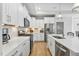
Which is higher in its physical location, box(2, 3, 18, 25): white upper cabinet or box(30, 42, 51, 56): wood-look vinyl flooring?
box(2, 3, 18, 25): white upper cabinet

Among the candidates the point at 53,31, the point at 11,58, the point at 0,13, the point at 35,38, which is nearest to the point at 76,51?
the point at 11,58

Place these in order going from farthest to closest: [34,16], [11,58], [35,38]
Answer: [35,38], [34,16], [11,58]

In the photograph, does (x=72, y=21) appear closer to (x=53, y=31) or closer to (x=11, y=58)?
(x=53, y=31)

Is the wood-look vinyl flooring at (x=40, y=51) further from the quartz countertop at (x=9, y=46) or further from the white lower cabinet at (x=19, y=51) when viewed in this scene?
the quartz countertop at (x=9, y=46)

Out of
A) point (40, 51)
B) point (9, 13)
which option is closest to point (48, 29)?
point (40, 51)

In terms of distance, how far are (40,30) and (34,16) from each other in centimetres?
84

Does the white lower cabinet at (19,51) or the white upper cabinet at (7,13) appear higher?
the white upper cabinet at (7,13)

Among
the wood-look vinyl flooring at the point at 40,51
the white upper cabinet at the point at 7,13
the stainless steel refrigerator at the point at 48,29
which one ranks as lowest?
the wood-look vinyl flooring at the point at 40,51

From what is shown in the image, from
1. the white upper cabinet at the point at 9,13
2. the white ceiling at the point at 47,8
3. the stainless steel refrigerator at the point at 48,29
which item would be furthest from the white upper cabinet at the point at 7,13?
the stainless steel refrigerator at the point at 48,29

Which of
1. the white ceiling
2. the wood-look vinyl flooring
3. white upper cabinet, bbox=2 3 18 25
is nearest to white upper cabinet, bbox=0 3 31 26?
white upper cabinet, bbox=2 3 18 25

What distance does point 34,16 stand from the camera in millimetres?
3875

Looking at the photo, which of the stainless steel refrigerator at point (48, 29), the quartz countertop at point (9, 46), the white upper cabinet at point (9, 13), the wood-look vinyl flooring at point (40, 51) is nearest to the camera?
the quartz countertop at point (9, 46)

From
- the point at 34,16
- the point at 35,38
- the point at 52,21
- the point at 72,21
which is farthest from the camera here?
the point at 52,21

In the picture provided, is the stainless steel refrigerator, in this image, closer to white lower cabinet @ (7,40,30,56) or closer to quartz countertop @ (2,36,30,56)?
white lower cabinet @ (7,40,30,56)
